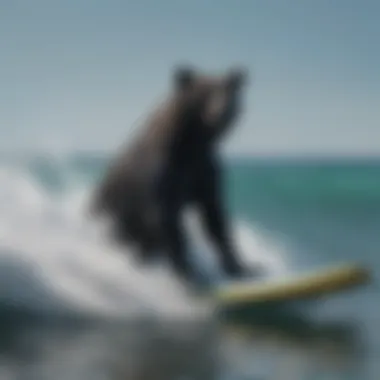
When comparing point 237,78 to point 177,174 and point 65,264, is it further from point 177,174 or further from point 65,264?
point 65,264

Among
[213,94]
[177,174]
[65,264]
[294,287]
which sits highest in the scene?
[213,94]

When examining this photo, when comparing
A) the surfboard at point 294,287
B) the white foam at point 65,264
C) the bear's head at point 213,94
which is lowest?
the surfboard at point 294,287

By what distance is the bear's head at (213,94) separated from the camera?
9.58 ft

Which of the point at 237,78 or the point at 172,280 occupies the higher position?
the point at 237,78

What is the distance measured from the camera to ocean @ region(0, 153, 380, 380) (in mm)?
2805

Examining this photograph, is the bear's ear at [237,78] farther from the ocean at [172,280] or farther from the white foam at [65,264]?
the white foam at [65,264]

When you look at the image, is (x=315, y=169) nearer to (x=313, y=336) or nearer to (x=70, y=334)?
(x=313, y=336)

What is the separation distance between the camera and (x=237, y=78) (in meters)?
2.94

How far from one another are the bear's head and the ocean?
15 centimetres

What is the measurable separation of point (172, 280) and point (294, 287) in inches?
15.3

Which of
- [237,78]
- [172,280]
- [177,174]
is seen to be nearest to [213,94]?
[237,78]

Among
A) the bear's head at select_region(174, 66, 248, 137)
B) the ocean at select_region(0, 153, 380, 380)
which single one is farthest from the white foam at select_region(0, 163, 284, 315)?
the bear's head at select_region(174, 66, 248, 137)

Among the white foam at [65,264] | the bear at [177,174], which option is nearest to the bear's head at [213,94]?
the bear at [177,174]

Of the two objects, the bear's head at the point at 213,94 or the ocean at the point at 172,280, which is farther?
the bear's head at the point at 213,94
